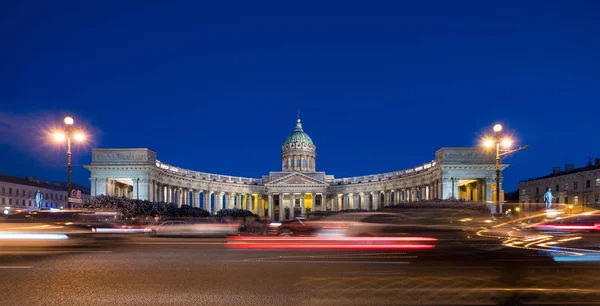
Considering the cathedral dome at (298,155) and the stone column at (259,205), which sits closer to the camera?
the stone column at (259,205)

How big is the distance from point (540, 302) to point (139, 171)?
77.6 m

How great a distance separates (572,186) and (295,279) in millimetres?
86192

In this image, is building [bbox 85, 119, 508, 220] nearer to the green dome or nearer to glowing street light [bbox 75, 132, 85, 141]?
the green dome

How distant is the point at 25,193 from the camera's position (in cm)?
10281

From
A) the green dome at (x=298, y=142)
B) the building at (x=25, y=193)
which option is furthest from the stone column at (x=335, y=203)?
the building at (x=25, y=193)

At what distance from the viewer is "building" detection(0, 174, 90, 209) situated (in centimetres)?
9400

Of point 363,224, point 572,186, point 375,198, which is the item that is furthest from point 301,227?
point 375,198

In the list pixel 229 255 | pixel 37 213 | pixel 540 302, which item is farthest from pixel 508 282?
pixel 37 213

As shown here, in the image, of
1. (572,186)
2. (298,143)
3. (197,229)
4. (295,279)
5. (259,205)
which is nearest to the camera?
(295,279)

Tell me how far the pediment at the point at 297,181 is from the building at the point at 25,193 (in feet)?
184

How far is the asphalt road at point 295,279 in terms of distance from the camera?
9406 mm

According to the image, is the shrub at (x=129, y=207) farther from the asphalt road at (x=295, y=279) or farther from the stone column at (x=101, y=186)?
the asphalt road at (x=295, y=279)

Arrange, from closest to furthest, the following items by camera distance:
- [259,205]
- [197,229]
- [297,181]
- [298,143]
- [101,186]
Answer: [197,229], [101,186], [297,181], [259,205], [298,143]

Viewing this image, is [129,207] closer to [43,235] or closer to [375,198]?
[43,235]
